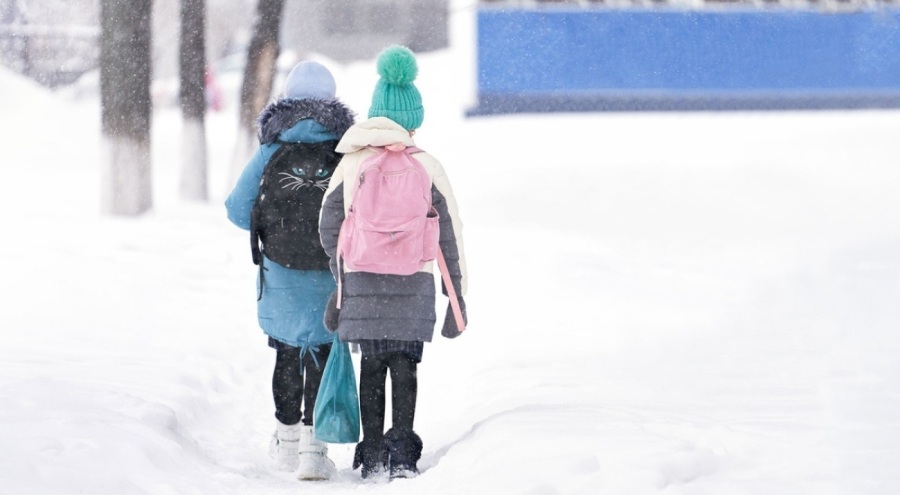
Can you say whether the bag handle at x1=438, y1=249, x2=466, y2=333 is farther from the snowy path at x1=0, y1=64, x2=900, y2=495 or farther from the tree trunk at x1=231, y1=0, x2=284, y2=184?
the tree trunk at x1=231, y1=0, x2=284, y2=184

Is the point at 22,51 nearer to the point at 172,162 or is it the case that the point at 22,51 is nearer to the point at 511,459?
the point at 172,162

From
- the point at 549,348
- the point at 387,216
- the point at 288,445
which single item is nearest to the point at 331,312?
the point at 387,216

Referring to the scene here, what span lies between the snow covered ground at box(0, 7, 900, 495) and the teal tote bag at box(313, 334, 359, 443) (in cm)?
21

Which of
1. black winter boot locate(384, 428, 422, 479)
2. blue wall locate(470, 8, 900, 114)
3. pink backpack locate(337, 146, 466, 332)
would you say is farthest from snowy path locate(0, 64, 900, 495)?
blue wall locate(470, 8, 900, 114)

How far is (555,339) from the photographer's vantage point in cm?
807

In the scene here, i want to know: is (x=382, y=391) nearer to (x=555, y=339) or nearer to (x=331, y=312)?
(x=331, y=312)

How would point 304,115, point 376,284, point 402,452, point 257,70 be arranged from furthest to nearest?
point 257,70 < point 304,115 < point 402,452 < point 376,284

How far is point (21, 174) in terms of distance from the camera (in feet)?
65.7

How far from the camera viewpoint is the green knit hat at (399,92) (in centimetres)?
492

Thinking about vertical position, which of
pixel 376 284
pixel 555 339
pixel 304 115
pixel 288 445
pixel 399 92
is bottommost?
pixel 555 339

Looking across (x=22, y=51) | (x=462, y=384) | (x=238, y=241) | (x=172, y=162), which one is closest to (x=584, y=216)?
(x=238, y=241)

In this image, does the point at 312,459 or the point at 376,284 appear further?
the point at 312,459

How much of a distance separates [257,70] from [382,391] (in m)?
12.0

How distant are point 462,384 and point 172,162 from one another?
1945 cm
